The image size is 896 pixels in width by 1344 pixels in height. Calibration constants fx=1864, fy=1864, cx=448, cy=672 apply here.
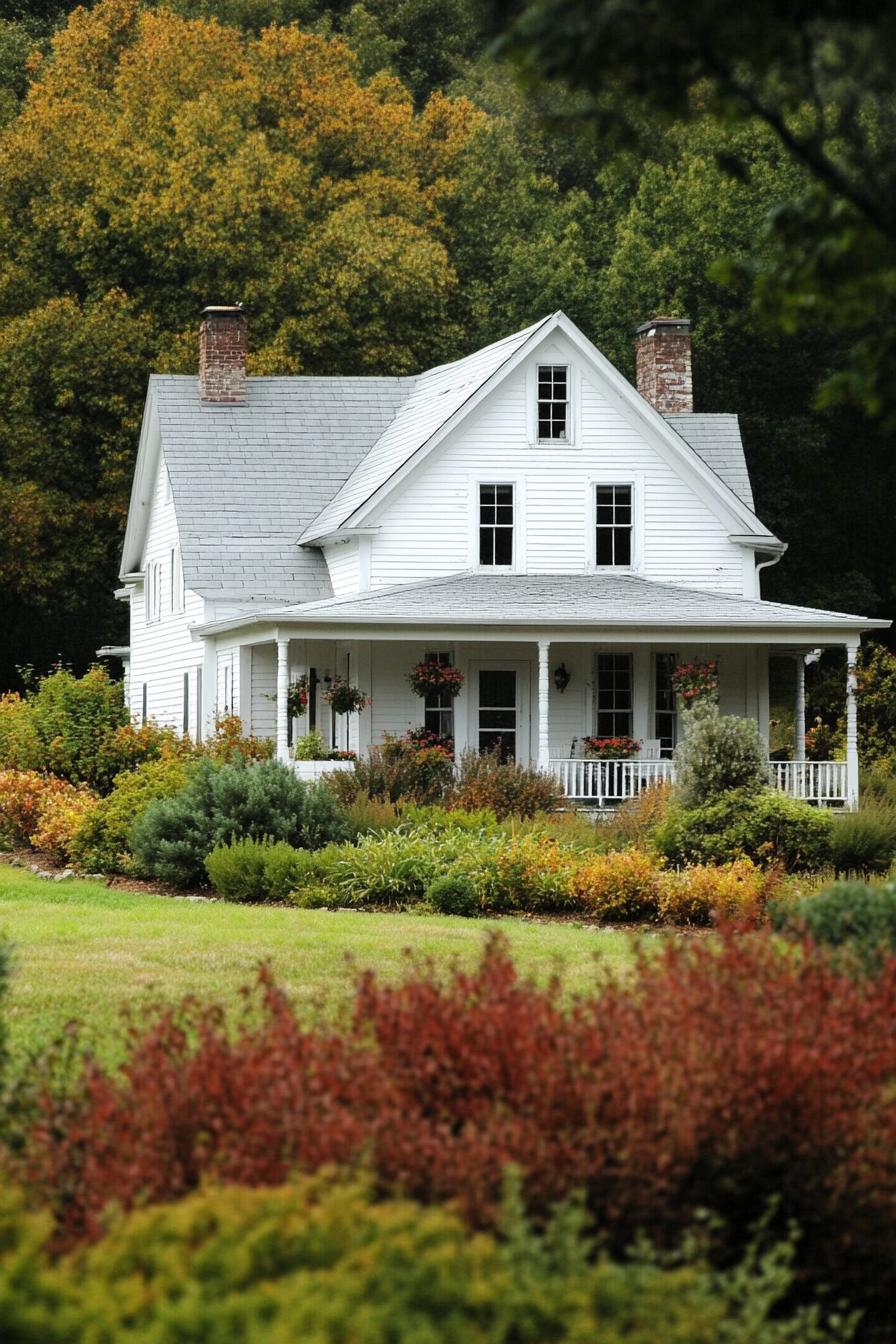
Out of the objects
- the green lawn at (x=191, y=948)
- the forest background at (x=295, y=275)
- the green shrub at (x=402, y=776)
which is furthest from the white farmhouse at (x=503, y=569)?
the forest background at (x=295, y=275)

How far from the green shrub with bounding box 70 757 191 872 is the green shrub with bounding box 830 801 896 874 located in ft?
24.6

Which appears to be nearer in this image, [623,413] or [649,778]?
[649,778]

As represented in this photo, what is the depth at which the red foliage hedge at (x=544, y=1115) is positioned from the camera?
5.57m

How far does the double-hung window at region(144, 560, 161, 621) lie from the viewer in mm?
34906

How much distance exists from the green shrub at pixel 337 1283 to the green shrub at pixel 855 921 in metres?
2.98

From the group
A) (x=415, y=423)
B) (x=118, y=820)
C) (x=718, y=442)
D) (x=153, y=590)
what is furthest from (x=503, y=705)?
(x=153, y=590)

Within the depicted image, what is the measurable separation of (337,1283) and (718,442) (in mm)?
29148

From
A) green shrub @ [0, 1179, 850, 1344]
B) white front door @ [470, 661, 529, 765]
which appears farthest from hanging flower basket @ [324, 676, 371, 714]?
green shrub @ [0, 1179, 850, 1344]

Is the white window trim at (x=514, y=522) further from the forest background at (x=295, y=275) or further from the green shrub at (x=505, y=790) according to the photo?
the forest background at (x=295, y=275)

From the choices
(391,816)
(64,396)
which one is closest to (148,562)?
(64,396)

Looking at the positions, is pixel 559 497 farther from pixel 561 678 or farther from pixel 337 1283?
pixel 337 1283

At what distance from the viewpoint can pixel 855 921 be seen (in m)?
8.17

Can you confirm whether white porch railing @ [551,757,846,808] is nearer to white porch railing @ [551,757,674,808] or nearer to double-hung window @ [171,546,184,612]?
white porch railing @ [551,757,674,808]

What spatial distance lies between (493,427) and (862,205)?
23628 mm
